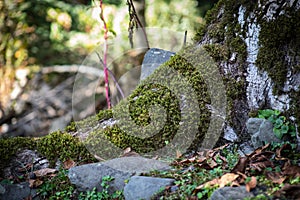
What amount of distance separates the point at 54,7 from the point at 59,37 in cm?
67

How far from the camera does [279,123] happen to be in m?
2.73

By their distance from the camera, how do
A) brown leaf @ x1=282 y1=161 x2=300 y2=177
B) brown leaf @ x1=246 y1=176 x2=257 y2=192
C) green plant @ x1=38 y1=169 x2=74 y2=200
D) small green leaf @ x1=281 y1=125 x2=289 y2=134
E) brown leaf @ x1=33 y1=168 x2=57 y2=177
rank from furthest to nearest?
brown leaf @ x1=33 y1=168 x2=57 y2=177 → green plant @ x1=38 y1=169 x2=74 y2=200 → small green leaf @ x1=281 y1=125 x2=289 y2=134 → brown leaf @ x1=282 y1=161 x2=300 y2=177 → brown leaf @ x1=246 y1=176 x2=257 y2=192

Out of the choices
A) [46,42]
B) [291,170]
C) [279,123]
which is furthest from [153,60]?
[46,42]

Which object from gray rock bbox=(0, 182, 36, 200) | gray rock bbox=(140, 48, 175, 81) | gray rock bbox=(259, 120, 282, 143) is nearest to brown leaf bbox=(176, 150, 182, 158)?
gray rock bbox=(259, 120, 282, 143)

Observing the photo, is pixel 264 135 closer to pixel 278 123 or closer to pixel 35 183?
pixel 278 123

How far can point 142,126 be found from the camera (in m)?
3.22

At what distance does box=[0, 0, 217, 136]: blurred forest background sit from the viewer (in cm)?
753

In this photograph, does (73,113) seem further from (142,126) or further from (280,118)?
(280,118)

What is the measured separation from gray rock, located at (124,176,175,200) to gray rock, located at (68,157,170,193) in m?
0.18

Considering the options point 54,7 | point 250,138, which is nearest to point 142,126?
point 250,138

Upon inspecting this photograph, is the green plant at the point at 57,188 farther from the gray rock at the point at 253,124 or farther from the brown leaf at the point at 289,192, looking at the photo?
the brown leaf at the point at 289,192

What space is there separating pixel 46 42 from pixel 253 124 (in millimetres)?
7205

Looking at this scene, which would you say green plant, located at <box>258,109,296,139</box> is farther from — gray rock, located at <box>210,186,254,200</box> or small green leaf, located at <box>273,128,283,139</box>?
gray rock, located at <box>210,186,254,200</box>

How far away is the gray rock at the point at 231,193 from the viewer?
2.12 meters
